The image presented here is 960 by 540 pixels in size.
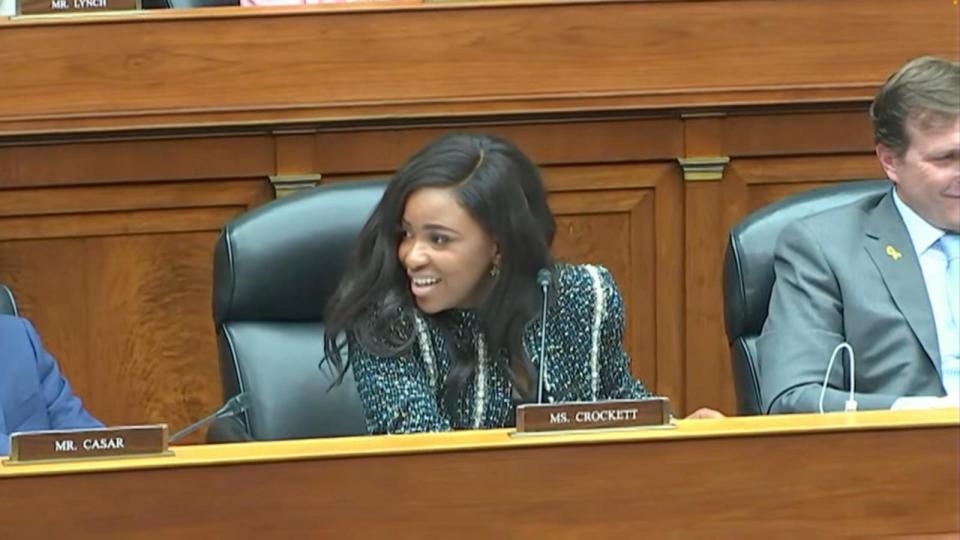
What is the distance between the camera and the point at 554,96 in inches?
147

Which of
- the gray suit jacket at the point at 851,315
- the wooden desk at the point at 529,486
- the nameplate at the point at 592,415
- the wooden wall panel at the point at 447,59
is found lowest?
the wooden desk at the point at 529,486

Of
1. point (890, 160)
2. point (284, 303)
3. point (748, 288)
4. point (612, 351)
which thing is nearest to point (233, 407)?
point (284, 303)

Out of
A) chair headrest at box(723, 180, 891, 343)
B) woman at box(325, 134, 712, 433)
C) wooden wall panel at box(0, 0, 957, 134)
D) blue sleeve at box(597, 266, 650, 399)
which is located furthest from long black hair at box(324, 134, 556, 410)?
wooden wall panel at box(0, 0, 957, 134)

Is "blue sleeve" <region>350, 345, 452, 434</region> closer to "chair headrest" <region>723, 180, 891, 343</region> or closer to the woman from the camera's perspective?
the woman

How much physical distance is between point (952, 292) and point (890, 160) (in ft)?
0.70

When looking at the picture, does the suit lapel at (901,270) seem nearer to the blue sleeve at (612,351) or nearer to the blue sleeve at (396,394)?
the blue sleeve at (612,351)

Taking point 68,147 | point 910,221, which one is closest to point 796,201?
point 910,221

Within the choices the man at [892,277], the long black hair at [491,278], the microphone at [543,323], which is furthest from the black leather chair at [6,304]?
the man at [892,277]

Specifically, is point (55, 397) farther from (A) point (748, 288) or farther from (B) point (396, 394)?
(A) point (748, 288)

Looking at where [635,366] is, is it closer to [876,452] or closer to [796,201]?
[796,201]

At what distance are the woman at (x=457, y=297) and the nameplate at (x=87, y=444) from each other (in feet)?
2.22

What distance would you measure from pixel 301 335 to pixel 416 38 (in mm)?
939

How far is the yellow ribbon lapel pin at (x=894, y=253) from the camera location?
287cm

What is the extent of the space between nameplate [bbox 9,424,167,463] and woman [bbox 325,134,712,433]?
0.68 m
